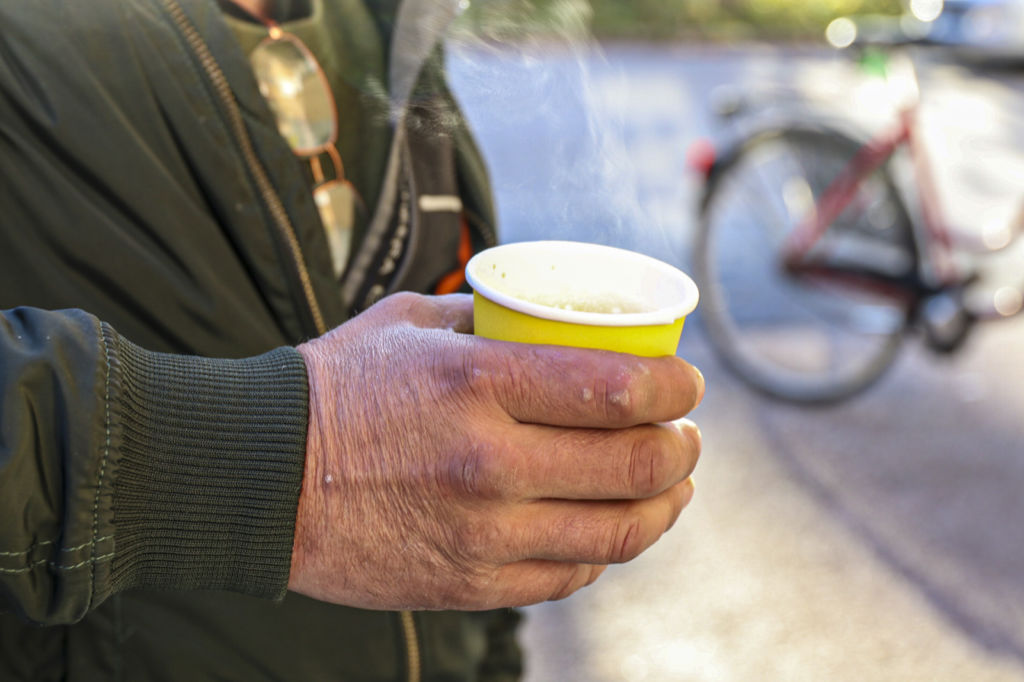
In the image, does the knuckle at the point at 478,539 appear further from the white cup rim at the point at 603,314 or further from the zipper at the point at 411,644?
the zipper at the point at 411,644

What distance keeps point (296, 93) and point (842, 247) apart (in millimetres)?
3317

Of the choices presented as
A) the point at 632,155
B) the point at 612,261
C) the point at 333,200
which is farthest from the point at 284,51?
the point at 632,155

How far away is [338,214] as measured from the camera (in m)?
1.21

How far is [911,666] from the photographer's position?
2.63m

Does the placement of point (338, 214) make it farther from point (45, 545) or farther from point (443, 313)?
point (45, 545)

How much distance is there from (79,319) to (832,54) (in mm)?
11912

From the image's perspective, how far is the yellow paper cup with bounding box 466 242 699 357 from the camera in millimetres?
871

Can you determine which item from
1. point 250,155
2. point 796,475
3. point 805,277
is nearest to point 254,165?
point 250,155

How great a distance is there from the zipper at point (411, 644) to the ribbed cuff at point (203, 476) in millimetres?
354

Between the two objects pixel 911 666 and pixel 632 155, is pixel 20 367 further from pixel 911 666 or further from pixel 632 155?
pixel 632 155

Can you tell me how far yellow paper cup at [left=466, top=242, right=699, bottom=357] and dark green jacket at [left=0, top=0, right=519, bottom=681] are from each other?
0.20 m

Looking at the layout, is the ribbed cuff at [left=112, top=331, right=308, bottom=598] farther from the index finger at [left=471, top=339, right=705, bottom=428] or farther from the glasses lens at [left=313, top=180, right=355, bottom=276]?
the glasses lens at [left=313, top=180, right=355, bottom=276]

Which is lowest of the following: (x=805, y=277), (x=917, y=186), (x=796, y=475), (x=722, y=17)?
(x=722, y=17)

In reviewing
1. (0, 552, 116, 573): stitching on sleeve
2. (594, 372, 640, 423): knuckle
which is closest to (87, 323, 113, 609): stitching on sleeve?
(0, 552, 116, 573): stitching on sleeve
